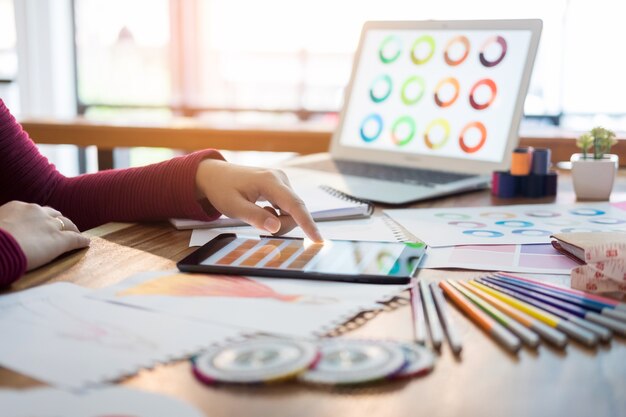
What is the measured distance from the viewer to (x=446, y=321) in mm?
565

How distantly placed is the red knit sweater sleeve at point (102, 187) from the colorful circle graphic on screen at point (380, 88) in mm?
579

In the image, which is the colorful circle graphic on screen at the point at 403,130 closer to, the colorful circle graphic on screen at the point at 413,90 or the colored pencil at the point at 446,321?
the colorful circle graphic on screen at the point at 413,90

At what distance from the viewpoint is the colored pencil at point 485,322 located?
0.53m

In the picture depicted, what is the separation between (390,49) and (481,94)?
0.24 metres

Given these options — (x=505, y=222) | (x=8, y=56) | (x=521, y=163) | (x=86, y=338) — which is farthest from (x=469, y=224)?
(x=8, y=56)

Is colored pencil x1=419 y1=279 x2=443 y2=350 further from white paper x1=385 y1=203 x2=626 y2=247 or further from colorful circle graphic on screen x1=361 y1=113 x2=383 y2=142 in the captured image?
colorful circle graphic on screen x1=361 y1=113 x2=383 y2=142

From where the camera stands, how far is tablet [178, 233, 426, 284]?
692 millimetres

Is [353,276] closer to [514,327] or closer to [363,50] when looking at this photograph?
[514,327]

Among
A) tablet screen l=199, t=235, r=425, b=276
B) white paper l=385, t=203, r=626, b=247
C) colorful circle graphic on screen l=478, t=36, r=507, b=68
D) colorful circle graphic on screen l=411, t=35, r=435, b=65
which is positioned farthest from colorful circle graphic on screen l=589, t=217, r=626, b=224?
colorful circle graphic on screen l=411, t=35, r=435, b=65

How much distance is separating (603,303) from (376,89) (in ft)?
3.16

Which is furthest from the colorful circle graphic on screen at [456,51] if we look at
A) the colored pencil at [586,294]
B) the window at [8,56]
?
the window at [8,56]

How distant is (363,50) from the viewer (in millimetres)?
1544

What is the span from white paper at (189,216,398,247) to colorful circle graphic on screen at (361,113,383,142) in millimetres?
514

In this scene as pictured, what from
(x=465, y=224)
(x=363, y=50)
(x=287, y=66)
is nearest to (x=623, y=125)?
(x=287, y=66)
